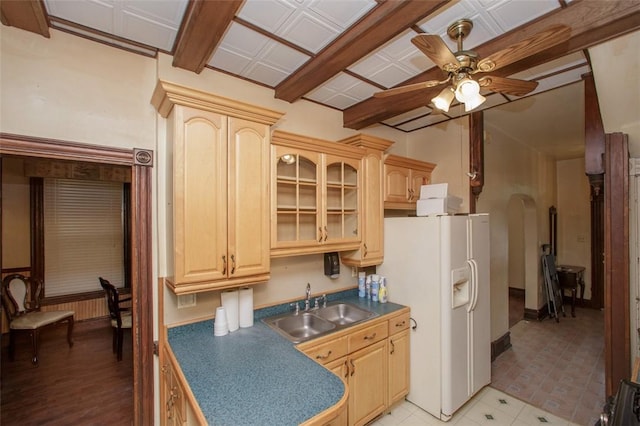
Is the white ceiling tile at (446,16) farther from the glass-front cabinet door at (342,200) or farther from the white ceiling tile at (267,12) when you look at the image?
the glass-front cabinet door at (342,200)

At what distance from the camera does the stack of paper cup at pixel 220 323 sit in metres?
1.89

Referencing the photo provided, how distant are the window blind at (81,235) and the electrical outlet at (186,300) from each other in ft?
12.0

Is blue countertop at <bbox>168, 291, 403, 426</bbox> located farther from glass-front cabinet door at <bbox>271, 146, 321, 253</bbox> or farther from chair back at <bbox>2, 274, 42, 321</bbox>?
chair back at <bbox>2, 274, 42, 321</bbox>

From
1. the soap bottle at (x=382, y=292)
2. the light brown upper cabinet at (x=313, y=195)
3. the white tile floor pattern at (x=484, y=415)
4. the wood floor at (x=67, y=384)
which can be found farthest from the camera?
the soap bottle at (x=382, y=292)

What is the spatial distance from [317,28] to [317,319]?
2.13m

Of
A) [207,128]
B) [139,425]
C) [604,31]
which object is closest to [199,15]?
[207,128]

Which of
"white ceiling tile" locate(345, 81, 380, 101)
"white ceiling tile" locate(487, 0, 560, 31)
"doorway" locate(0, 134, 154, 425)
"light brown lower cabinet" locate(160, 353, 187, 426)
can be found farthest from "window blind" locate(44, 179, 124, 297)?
"white ceiling tile" locate(487, 0, 560, 31)

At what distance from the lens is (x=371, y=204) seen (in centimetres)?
264

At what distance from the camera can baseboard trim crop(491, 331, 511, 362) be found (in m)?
3.30

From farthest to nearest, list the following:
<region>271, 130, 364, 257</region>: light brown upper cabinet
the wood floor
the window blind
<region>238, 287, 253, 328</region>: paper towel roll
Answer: the window blind → the wood floor → <region>271, 130, 364, 257</region>: light brown upper cabinet → <region>238, 287, 253, 328</region>: paper towel roll

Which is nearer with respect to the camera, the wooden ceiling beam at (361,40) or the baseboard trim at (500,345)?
the wooden ceiling beam at (361,40)

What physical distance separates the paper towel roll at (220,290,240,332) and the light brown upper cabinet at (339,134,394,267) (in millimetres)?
1121

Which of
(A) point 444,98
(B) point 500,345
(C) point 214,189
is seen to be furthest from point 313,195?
(B) point 500,345

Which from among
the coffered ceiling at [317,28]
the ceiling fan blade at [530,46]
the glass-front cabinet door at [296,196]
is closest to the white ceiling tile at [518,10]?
the coffered ceiling at [317,28]
